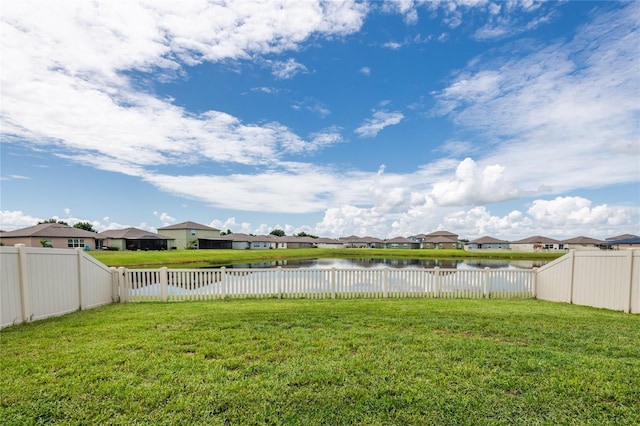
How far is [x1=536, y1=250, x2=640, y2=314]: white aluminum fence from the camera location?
7672 mm

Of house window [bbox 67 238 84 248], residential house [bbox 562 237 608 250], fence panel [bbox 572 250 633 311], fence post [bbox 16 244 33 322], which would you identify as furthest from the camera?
residential house [bbox 562 237 608 250]

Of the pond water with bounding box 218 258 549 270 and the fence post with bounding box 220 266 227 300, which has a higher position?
the fence post with bounding box 220 266 227 300

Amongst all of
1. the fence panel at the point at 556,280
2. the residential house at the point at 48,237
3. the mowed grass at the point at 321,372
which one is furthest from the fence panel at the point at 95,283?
the residential house at the point at 48,237

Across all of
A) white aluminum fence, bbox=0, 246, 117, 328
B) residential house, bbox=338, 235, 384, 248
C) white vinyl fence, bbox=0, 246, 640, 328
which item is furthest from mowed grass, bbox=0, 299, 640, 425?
residential house, bbox=338, 235, 384, 248

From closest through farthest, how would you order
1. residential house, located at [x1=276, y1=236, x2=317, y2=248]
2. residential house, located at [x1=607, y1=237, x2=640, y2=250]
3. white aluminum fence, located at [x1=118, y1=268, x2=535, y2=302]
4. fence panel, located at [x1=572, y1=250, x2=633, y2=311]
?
fence panel, located at [x1=572, y1=250, x2=633, y2=311] < white aluminum fence, located at [x1=118, y1=268, x2=535, y2=302] < residential house, located at [x1=607, y1=237, x2=640, y2=250] < residential house, located at [x1=276, y1=236, x2=317, y2=248]

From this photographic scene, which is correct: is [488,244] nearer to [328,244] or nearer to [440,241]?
[440,241]

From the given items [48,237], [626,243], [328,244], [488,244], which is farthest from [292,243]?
[626,243]

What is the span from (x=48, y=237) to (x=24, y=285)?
130 feet

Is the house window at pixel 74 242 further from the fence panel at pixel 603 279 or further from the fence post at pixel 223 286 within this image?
the fence panel at pixel 603 279

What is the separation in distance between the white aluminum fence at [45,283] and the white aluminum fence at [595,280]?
1306 cm

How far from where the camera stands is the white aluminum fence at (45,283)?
5.84 meters

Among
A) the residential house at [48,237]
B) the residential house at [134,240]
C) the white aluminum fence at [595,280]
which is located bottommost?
the residential house at [134,240]

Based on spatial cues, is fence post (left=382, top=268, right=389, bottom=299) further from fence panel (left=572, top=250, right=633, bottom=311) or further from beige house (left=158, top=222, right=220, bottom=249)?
beige house (left=158, top=222, right=220, bottom=249)

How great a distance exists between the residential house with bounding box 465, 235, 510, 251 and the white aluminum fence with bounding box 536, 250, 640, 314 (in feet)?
222
